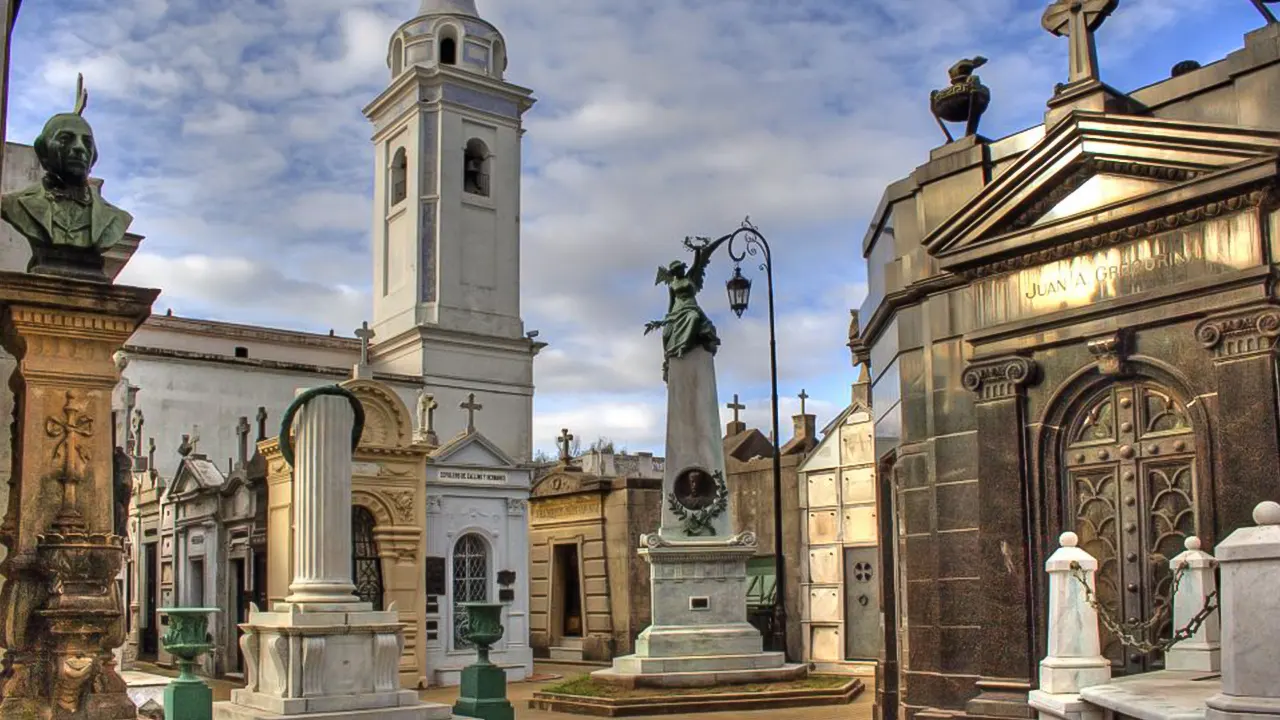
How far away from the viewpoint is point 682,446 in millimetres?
17766

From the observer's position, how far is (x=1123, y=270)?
979cm

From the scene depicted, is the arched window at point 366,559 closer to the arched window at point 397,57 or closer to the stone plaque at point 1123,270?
the stone plaque at point 1123,270

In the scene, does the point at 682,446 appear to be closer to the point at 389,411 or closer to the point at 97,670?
the point at 389,411

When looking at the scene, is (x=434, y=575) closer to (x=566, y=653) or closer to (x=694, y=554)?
(x=566, y=653)

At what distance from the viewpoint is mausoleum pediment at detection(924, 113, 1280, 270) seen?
29.5 feet

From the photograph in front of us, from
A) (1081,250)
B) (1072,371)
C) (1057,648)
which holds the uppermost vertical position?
(1081,250)

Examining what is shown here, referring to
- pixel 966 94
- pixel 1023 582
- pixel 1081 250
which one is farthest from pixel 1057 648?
pixel 966 94

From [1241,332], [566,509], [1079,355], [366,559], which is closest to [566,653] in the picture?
[566,509]

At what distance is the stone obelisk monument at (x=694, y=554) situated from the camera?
54.2 ft

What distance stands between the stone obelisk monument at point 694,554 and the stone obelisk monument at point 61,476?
8673 mm

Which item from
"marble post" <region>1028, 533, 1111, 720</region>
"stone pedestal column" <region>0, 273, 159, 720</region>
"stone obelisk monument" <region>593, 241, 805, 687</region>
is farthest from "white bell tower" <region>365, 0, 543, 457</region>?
"marble post" <region>1028, 533, 1111, 720</region>

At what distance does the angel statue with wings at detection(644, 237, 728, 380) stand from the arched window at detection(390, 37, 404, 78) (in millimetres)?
19755

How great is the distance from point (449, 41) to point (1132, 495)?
29281 mm

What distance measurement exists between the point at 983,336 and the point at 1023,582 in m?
2.07
